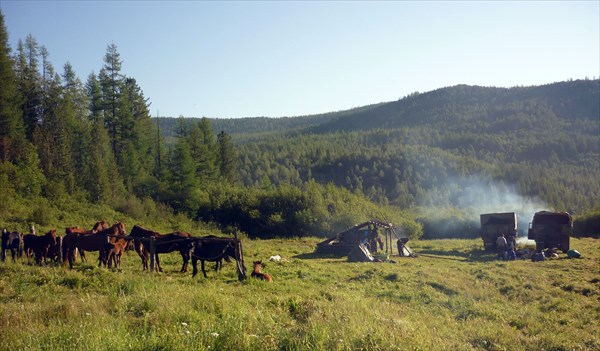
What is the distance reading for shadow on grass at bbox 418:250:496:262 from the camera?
27.4 m

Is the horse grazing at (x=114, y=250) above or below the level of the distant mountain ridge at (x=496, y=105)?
below

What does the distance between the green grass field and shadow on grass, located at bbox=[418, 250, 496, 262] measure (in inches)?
299

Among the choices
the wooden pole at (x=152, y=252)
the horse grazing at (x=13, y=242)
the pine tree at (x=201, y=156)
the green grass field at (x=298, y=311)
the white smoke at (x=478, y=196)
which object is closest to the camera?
the green grass field at (x=298, y=311)

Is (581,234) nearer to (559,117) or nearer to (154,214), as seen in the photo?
(154,214)

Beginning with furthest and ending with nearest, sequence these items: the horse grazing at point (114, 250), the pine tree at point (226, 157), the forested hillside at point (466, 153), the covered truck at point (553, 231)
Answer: the forested hillside at point (466, 153) → the pine tree at point (226, 157) → the covered truck at point (553, 231) → the horse grazing at point (114, 250)

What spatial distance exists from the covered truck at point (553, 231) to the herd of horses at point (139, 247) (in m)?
21.2

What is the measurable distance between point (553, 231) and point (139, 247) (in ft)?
83.4

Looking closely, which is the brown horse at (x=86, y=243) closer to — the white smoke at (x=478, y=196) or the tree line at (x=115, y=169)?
the tree line at (x=115, y=169)

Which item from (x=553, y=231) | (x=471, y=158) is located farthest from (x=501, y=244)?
(x=471, y=158)

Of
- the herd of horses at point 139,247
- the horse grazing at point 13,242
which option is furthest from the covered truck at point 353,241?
the horse grazing at point 13,242

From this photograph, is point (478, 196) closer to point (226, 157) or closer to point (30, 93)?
point (226, 157)

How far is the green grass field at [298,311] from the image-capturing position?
23.4ft

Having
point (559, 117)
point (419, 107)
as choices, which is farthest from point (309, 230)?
point (419, 107)

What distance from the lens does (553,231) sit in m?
29.2
